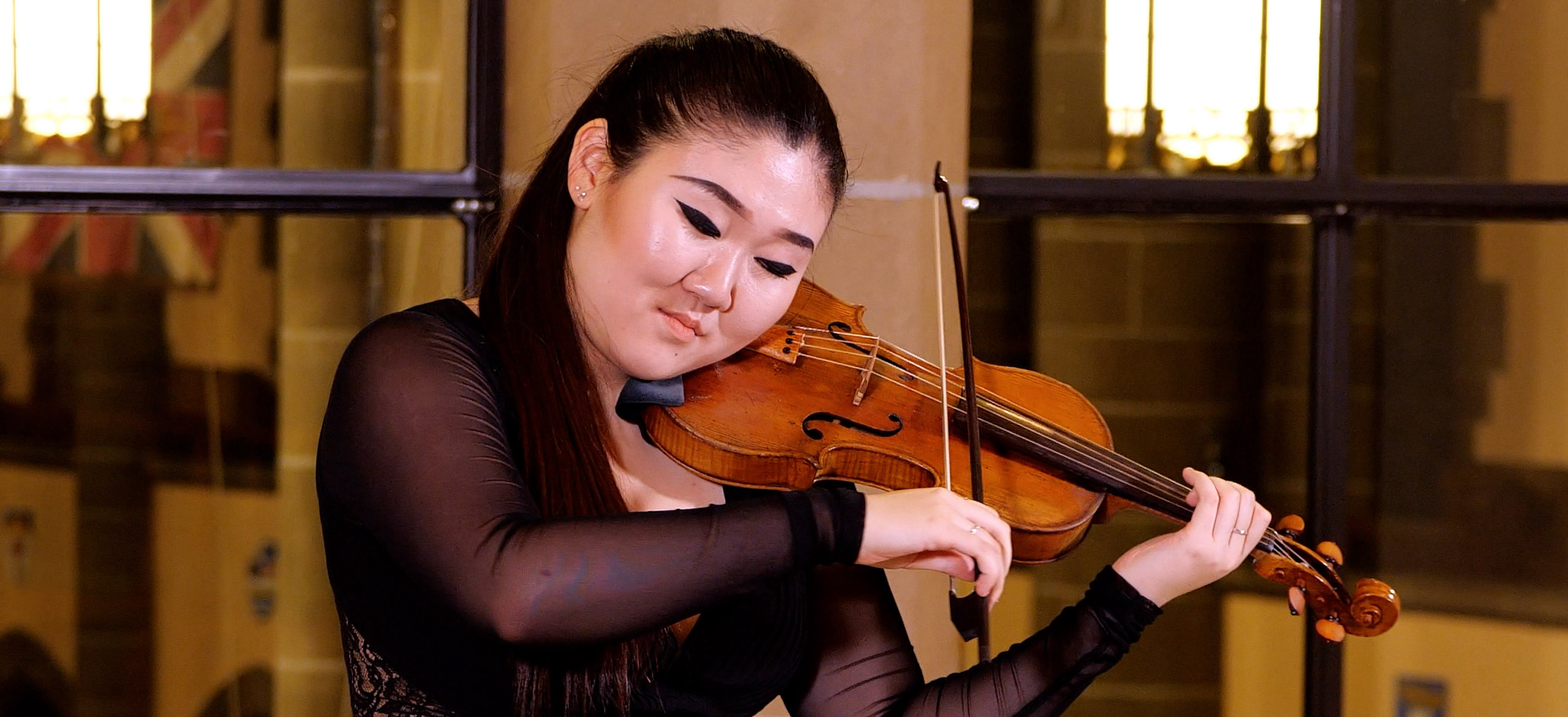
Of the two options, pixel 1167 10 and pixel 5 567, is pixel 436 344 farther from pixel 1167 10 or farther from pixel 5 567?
pixel 1167 10

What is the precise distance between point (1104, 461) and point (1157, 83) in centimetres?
119

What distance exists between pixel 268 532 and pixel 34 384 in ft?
1.46

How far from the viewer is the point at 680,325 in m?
1.15

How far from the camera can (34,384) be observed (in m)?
2.11

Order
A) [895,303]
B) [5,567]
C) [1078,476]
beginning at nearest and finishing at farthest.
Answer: [1078,476], [895,303], [5,567]

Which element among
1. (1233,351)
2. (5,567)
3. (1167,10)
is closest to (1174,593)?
(1167,10)

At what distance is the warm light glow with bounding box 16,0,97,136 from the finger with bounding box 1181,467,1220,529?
154 cm

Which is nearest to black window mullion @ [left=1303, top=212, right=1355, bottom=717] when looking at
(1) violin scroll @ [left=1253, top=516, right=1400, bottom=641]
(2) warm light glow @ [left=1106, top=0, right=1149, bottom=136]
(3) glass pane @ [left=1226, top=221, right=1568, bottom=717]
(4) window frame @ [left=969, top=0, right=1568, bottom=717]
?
(4) window frame @ [left=969, top=0, right=1568, bottom=717]

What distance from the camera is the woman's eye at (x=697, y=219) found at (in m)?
1.12

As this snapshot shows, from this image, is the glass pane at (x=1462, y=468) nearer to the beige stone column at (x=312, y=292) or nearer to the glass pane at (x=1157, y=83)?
the glass pane at (x=1157, y=83)

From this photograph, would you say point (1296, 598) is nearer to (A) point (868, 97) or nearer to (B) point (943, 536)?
(B) point (943, 536)

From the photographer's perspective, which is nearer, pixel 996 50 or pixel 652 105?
pixel 652 105

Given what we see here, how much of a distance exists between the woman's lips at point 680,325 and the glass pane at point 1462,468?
1366 millimetres

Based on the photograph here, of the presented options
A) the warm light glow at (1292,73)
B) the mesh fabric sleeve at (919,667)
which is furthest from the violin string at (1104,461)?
the warm light glow at (1292,73)
